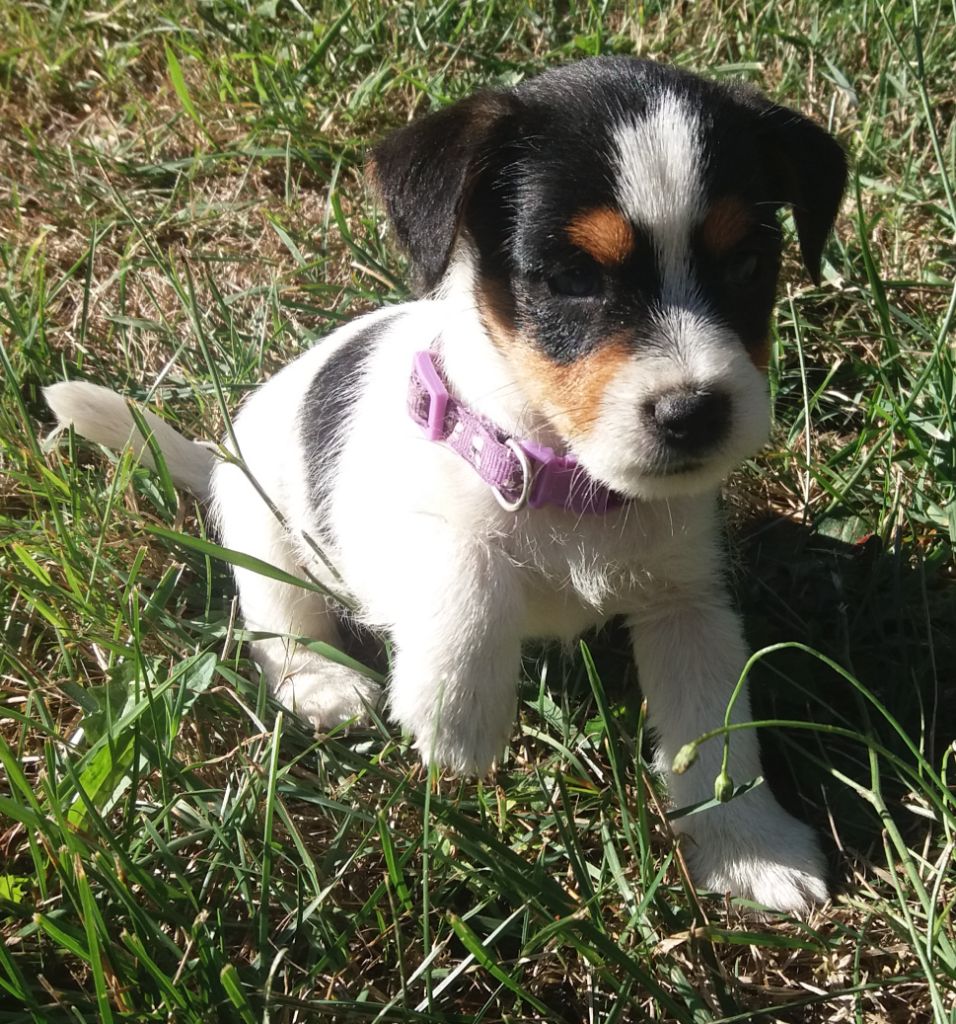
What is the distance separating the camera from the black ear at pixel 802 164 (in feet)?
8.85

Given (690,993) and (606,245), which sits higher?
(606,245)

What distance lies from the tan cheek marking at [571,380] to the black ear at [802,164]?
2.34 feet

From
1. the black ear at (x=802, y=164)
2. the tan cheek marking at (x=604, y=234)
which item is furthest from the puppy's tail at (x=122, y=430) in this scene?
the black ear at (x=802, y=164)

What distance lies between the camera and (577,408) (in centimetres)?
241

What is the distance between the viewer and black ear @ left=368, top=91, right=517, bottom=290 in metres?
2.45

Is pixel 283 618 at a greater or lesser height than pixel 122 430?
lesser

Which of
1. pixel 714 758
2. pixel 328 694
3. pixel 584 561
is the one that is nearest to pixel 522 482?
pixel 584 561

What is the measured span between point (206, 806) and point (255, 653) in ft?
2.92

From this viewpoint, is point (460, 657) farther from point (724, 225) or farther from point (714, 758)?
point (724, 225)

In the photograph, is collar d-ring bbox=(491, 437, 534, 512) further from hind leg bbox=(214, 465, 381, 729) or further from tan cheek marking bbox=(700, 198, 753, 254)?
hind leg bbox=(214, 465, 381, 729)

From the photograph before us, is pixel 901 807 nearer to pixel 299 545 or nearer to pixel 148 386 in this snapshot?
pixel 299 545

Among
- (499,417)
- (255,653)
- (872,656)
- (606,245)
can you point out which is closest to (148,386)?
(255,653)

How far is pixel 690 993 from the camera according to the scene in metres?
2.26

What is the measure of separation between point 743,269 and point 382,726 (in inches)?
58.2
